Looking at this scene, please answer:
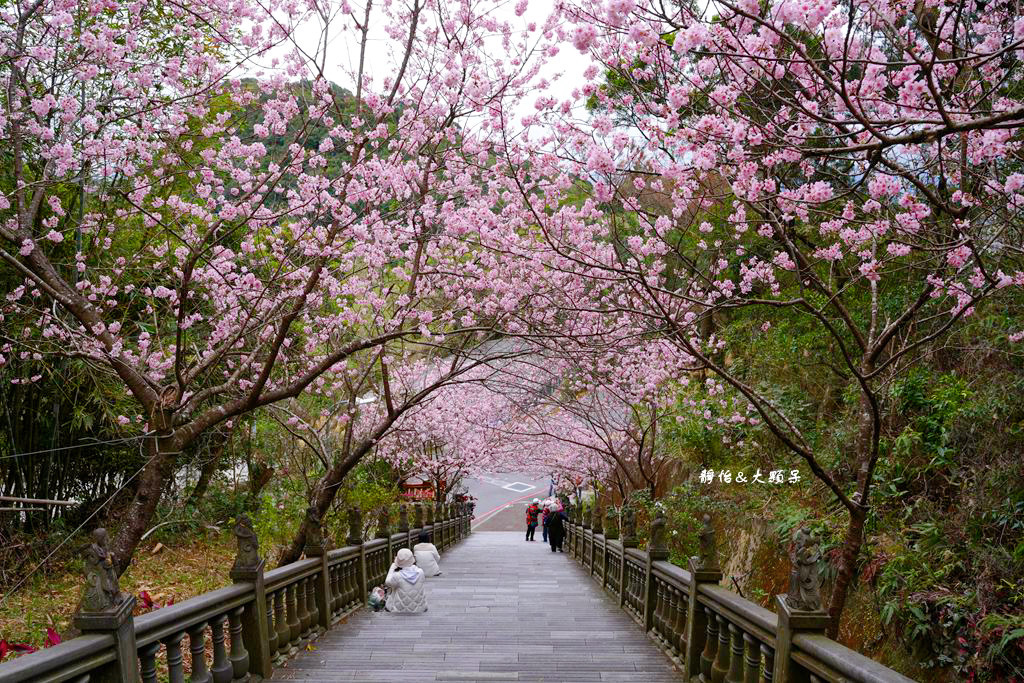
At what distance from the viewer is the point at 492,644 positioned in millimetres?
7148

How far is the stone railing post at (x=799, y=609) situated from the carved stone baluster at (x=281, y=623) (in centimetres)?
431

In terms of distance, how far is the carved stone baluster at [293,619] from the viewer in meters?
6.80

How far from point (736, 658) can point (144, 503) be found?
4.37 m

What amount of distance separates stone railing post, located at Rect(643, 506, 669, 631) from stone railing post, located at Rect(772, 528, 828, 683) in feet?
11.9

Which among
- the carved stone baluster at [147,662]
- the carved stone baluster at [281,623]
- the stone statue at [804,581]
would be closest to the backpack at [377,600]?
the carved stone baluster at [281,623]

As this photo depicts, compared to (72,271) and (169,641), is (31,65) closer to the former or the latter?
(72,271)

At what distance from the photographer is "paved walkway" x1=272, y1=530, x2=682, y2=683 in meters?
6.09

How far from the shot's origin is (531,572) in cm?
1527

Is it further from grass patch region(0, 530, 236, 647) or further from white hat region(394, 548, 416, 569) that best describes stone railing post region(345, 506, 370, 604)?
grass patch region(0, 530, 236, 647)

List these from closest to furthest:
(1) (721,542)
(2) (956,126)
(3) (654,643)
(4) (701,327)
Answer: (2) (956,126) → (3) (654,643) → (1) (721,542) → (4) (701,327)

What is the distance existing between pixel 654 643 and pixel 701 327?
1276 centimetres

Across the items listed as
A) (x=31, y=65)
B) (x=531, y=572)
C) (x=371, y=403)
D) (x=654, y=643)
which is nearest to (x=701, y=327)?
(x=531, y=572)

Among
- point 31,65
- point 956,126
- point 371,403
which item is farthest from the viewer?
point 371,403

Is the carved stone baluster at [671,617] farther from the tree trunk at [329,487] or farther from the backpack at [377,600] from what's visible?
the backpack at [377,600]
